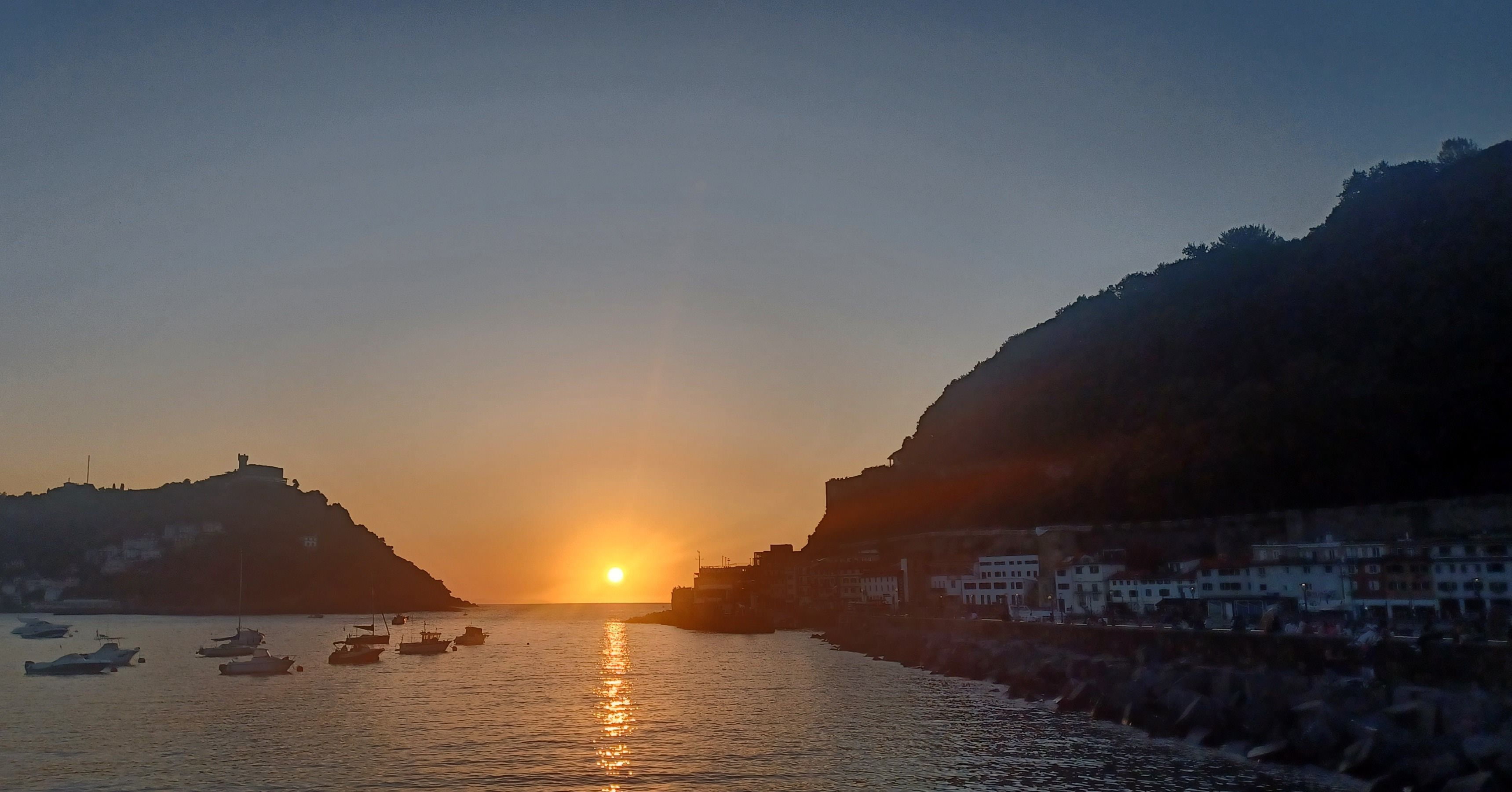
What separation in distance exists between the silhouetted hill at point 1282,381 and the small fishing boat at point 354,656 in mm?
67317

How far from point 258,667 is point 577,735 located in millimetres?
41226

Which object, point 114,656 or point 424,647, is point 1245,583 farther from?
point 114,656

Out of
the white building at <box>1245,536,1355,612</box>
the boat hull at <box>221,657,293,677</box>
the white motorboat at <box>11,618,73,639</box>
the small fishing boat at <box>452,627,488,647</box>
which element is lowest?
the small fishing boat at <box>452,627,488,647</box>

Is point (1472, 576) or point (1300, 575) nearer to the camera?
point (1472, 576)

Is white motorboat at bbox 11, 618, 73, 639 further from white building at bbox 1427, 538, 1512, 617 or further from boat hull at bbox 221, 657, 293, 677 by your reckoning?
white building at bbox 1427, 538, 1512, 617

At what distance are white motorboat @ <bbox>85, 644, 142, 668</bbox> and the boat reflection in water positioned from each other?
34.6 meters

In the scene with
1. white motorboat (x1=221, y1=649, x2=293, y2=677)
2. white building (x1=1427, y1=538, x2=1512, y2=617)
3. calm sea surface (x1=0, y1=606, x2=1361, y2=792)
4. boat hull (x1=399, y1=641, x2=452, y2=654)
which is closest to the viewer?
calm sea surface (x1=0, y1=606, x2=1361, y2=792)

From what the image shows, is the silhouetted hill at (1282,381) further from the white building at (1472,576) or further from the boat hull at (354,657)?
the boat hull at (354,657)

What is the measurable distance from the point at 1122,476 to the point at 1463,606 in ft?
154

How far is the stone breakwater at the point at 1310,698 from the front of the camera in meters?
24.3

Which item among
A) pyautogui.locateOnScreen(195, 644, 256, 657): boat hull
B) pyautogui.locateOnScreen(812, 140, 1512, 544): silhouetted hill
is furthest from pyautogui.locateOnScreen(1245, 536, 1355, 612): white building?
pyautogui.locateOnScreen(195, 644, 256, 657): boat hull

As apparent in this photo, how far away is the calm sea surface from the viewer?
1120 inches

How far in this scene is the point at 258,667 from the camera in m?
68.4

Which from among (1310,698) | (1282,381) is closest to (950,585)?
(1282,381)
